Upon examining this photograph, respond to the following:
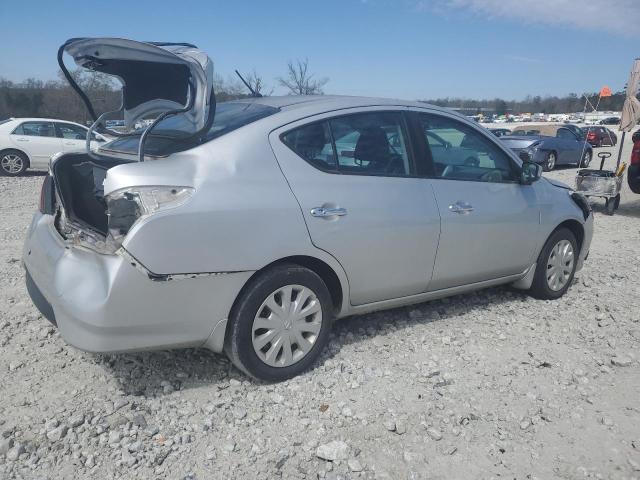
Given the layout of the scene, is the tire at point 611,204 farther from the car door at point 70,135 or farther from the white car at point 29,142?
the car door at point 70,135

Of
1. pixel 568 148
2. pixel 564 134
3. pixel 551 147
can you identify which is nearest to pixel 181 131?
pixel 551 147

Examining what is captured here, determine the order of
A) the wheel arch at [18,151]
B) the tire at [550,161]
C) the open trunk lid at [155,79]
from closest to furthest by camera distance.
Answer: the open trunk lid at [155,79]
the wheel arch at [18,151]
the tire at [550,161]

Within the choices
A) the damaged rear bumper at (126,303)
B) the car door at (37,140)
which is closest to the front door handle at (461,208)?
the damaged rear bumper at (126,303)

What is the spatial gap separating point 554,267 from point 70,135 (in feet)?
44.5

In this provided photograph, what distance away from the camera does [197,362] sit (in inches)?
132

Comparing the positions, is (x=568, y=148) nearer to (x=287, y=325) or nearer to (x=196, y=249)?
(x=287, y=325)

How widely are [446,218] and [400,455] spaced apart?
167 centimetres

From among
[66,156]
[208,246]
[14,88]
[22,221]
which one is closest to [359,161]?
[208,246]

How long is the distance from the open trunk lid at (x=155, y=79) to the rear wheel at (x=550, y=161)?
56.2ft

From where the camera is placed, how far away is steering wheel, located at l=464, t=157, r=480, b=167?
3.94m

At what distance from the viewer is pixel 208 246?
2.68 m

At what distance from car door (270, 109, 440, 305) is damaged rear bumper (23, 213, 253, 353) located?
0.64 meters

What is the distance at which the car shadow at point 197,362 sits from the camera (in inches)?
122

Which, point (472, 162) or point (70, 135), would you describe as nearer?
point (472, 162)
